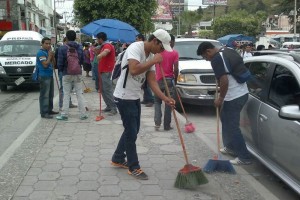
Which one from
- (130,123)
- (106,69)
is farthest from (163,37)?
(106,69)

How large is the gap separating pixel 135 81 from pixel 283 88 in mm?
1669

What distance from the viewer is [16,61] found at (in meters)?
11.9

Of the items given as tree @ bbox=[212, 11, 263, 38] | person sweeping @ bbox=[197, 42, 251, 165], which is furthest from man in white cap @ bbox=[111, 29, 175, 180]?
tree @ bbox=[212, 11, 263, 38]

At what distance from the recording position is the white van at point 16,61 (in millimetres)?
11883

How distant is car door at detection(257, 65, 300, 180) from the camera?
3715 mm

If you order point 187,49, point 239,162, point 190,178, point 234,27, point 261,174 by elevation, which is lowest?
point 261,174

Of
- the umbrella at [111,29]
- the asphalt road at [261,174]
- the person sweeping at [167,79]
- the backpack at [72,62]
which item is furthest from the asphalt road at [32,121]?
the umbrella at [111,29]

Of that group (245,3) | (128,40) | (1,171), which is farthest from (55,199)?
(245,3)

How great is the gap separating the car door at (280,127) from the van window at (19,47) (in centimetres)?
975

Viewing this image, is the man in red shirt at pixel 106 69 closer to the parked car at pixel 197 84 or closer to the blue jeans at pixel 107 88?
the blue jeans at pixel 107 88

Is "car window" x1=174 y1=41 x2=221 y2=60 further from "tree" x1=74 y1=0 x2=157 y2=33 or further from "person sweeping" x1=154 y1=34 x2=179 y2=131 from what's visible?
"tree" x1=74 y1=0 x2=157 y2=33

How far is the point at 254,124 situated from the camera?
4750 millimetres

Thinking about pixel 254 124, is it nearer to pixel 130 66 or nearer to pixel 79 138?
pixel 130 66

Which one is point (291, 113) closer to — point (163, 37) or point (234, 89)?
point (163, 37)
